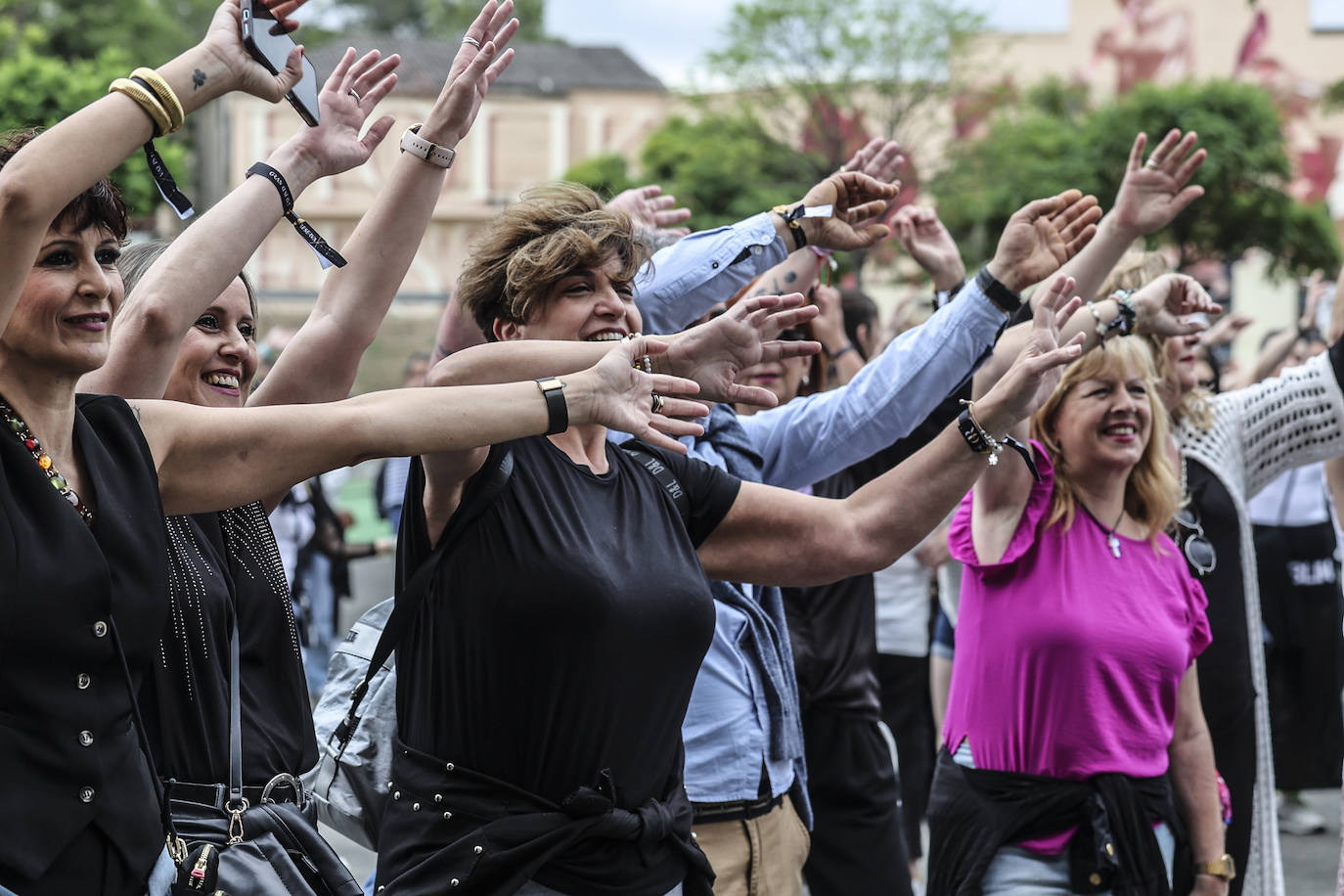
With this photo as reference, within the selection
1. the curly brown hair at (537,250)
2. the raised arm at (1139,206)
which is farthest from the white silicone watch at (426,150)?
the raised arm at (1139,206)

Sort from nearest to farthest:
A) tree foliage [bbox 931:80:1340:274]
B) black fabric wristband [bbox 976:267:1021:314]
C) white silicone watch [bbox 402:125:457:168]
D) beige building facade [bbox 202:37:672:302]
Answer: white silicone watch [bbox 402:125:457:168] < black fabric wristband [bbox 976:267:1021:314] < tree foliage [bbox 931:80:1340:274] < beige building facade [bbox 202:37:672:302]

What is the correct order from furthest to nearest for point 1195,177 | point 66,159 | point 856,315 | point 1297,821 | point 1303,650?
point 1195,177
point 1297,821
point 1303,650
point 856,315
point 66,159

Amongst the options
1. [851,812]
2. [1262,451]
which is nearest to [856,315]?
[1262,451]

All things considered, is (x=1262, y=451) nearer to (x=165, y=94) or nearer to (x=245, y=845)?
(x=245, y=845)

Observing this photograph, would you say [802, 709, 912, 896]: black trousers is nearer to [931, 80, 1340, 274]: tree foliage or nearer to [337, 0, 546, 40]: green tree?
[931, 80, 1340, 274]: tree foliage

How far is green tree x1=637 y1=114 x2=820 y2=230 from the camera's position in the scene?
36188 mm

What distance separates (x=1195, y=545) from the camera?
440 centimetres

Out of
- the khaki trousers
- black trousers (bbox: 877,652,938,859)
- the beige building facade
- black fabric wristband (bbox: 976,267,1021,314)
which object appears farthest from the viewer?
the beige building facade

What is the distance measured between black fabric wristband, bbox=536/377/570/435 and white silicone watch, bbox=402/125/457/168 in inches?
29.0

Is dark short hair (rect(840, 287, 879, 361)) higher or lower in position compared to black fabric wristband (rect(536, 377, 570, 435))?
higher

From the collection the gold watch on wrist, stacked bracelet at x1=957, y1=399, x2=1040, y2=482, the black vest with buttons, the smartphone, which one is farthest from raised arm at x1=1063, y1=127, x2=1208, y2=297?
the black vest with buttons

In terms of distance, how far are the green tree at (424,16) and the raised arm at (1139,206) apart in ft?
217

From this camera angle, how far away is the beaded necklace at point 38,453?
78.2 inches

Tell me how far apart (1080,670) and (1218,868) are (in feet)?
2.19
